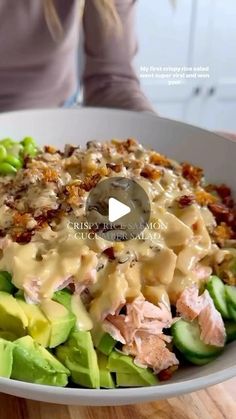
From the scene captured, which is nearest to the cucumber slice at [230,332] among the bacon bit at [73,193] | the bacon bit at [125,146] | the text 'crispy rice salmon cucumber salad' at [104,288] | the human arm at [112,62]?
the text 'crispy rice salmon cucumber salad' at [104,288]

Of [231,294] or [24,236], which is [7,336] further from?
[231,294]

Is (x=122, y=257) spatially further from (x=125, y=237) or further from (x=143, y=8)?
(x=143, y=8)

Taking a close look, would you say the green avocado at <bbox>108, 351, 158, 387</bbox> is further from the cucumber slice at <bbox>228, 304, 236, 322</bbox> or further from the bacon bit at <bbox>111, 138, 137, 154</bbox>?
the bacon bit at <bbox>111, 138, 137, 154</bbox>

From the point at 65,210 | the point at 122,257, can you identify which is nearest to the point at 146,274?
the point at 122,257

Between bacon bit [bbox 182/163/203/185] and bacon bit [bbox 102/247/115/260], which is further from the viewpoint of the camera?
bacon bit [bbox 182/163/203/185]

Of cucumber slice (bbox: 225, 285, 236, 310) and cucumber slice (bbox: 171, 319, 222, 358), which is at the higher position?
cucumber slice (bbox: 225, 285, 236, 310)

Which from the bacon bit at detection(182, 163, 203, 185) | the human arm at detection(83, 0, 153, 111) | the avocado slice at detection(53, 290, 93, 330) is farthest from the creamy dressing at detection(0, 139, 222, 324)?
the human arm at detection(83, 0, 153, 111)

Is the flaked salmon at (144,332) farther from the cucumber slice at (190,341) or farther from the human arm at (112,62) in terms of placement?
the human arm at (112,62)
